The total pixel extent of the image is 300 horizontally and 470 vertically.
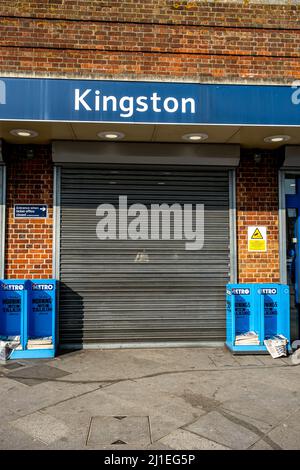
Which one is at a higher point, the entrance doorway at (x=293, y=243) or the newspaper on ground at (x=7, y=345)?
the entrance doorway at (x=293, y=243)

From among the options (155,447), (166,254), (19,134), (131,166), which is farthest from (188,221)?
(155,447)

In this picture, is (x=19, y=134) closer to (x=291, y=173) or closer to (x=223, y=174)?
(x=223, y=174)

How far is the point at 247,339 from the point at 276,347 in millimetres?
494

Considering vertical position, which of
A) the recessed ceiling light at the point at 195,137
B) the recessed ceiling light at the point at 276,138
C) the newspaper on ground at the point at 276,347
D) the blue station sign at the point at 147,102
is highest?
the blue station sign at the point at 147,102

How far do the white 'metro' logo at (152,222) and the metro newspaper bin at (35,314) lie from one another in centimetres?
142

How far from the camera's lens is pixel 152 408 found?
14.3ft

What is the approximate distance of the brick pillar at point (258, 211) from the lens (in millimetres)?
7262

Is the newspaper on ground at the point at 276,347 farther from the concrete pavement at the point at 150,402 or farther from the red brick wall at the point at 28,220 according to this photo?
the red brick wall at the point at 28,220

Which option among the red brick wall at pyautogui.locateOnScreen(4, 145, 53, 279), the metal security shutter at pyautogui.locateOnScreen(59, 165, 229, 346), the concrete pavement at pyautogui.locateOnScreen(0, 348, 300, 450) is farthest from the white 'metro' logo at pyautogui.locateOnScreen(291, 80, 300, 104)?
the red brick wall at pyautogui.locateOnScreen(4, 145, 53, 279)

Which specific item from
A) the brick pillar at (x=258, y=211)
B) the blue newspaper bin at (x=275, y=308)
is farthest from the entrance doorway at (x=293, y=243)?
the blue newspaper bin at (x=275, y=308)

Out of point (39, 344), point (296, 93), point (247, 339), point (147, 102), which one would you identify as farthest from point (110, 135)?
point (247, 339)

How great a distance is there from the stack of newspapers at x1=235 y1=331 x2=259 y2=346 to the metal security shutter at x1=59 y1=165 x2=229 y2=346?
54 cm

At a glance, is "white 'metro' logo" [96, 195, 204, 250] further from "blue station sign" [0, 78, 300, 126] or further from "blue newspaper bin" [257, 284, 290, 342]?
"blue station sign" [0, 78, 300, 126]

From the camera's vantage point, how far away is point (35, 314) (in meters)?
6.56
